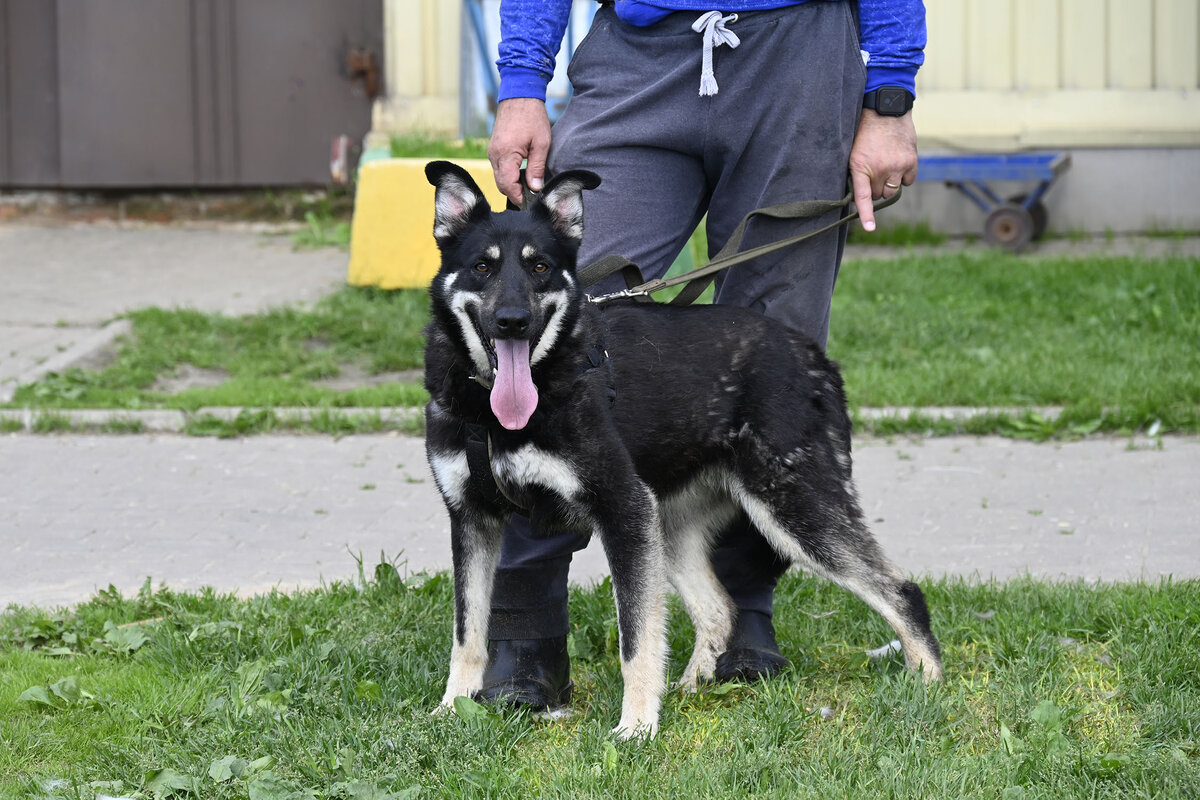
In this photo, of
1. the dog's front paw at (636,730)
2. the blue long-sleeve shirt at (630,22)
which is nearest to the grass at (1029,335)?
the blue long-sleeve shirt at (630,22)

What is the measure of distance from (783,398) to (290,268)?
6939 mm

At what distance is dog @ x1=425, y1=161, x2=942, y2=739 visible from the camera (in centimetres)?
320

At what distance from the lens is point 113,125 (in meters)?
11.6

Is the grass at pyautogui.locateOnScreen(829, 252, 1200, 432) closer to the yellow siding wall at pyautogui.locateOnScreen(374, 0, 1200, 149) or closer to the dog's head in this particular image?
the yellow siding wall at pyautogui.locateOnScreen(374, 0, 1200, 149)

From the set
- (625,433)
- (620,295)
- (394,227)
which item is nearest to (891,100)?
(620,295)

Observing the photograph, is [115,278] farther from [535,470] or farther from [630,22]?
[535,470]

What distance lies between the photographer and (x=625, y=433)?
337 centimetres

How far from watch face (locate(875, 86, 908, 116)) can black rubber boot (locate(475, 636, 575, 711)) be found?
1700 millimetres

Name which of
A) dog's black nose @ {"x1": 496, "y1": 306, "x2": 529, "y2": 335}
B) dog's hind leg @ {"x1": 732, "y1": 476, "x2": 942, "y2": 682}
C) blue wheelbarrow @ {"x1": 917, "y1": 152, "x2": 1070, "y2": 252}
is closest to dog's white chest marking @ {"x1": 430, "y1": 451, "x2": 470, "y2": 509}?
dog's black nose @ {"x1": 496, "y1": 306, "x2": 529, "y2": 335}

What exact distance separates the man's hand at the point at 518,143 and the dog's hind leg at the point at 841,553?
1.05 meters

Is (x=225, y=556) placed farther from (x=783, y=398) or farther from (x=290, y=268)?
(x=290, y=268)

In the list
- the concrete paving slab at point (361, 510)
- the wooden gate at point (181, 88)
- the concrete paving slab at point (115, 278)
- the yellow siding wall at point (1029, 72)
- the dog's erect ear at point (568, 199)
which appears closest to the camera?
the dog's erect ear at point (568, 199)

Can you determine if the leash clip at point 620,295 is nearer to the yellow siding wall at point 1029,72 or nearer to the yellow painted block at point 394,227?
the yellow painted block at point 394,227

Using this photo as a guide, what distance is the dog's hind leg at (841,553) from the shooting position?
3.43 metres
